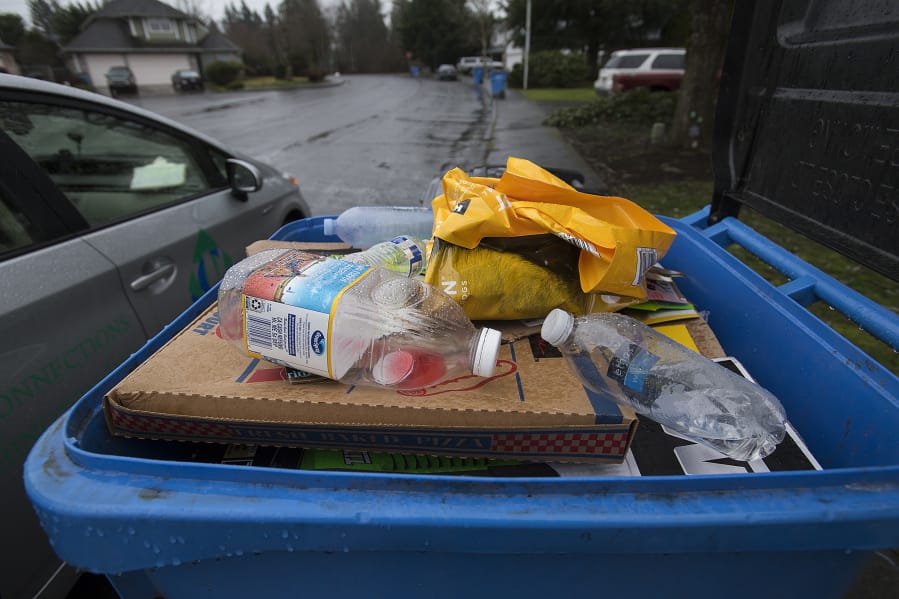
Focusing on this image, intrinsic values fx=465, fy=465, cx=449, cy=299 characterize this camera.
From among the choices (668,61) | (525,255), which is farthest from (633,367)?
(668,61)

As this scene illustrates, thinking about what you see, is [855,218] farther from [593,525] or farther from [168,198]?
[168,198]

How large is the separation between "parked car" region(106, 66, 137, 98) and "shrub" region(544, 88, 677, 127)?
32.0 m

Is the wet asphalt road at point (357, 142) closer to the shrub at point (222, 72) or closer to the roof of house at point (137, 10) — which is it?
the shrub at point (222, 72)

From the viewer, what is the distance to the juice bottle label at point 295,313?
39.0 inches

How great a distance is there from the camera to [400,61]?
6334cm

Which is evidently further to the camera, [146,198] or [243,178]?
[243,178]

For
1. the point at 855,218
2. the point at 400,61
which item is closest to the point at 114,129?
the point at 855,218

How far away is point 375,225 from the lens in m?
2.05

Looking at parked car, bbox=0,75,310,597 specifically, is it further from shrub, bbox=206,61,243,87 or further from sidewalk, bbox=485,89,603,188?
shrub, bbox=206,61,243,87

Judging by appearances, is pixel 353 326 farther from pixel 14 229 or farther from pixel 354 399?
pixel 14 229

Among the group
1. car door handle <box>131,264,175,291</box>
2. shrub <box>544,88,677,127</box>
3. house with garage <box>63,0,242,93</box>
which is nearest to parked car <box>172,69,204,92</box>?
house with garage <box>63,0,242,93</box>

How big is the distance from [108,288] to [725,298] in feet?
7.36

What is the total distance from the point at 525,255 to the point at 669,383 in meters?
0.52

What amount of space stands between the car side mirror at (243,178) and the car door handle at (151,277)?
759 millimetres
